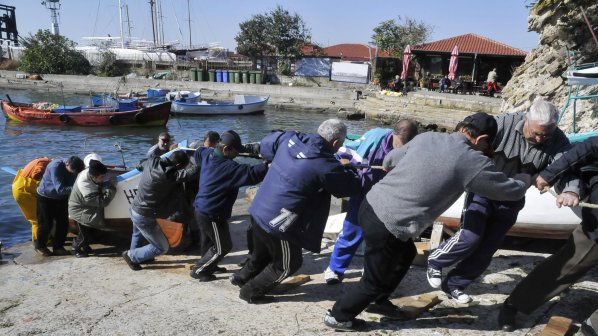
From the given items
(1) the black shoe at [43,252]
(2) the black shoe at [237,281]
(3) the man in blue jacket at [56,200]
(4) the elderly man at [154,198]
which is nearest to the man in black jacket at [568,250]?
(2) the black shoe at [237,281]

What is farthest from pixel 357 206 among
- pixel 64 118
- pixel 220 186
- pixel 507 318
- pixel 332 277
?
pixel 64 118

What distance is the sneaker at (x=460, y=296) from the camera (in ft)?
12.8

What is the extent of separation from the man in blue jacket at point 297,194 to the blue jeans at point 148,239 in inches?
64.5

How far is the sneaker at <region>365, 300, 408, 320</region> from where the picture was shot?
3.68m

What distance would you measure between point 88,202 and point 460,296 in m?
4.29

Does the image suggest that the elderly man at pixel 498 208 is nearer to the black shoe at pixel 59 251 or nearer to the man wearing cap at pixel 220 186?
the man wearing cap at pixel 220 186

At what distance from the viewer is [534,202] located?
5.22 metres

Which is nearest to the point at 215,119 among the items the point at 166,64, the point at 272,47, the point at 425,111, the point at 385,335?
the point at 425,111

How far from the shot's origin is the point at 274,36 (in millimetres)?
44594

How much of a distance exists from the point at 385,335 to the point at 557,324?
1.23 metres

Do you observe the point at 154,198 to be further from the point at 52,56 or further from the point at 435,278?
the point at 52,56

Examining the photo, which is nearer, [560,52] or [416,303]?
[416,303]

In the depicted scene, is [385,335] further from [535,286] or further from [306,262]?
[306,262]

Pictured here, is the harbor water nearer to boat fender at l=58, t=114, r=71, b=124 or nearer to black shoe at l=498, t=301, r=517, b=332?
boat fender at l=58, t=114, r=71, b=124
